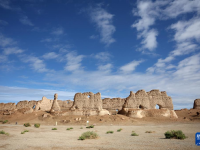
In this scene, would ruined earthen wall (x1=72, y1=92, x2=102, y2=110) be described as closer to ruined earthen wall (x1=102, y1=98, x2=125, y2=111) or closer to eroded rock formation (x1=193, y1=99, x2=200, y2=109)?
ruined earthen wall (x1=102, y1=98, x2=125, y2=111)

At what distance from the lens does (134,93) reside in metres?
34.7

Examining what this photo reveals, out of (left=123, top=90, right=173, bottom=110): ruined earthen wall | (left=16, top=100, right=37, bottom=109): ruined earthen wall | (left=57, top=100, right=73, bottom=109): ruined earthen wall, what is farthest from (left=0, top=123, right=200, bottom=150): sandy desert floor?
(left=16, top=100, right=37, bottom=109): ruined earthen wall

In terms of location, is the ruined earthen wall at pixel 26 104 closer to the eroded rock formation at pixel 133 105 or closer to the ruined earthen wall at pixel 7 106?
the ruined earthen wall at pixel 7 106

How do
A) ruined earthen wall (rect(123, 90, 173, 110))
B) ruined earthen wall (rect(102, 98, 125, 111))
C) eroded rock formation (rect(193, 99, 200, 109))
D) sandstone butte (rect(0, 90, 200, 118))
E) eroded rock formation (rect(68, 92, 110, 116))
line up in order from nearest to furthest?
1. sandstone butte (rect(0, 90, 200, 118))
2. eroded rock formation (rect(68, 92, 110, 116))
3. ruined earthen wall (rect(123, 90, 173, 110))
4. ruined earthen wall (rect(102, 98, 125, 111))
5. eroded rock formation (rect(193, 99, 200, 109))

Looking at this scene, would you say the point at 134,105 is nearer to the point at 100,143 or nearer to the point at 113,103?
the point at 113,103

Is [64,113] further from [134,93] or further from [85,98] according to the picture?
[134,93]

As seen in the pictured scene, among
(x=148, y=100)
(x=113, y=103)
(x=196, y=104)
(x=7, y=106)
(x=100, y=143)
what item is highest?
(x=148, y=100)

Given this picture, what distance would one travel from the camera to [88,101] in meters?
33.0

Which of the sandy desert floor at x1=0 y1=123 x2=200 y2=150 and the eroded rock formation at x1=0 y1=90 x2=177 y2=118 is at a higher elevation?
the eroded rock formation at x1=0 y1=90 x2=177 y2=118

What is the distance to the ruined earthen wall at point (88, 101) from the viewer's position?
3281 cm

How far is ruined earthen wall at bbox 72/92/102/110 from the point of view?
32.8m

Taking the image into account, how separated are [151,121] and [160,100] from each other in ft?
25.0

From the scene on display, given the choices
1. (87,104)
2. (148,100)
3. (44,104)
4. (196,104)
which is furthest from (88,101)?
(196,104)

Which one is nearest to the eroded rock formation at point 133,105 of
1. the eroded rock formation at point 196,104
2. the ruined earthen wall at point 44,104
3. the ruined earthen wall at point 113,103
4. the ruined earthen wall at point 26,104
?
the ruined earthen wall at point 113,103
